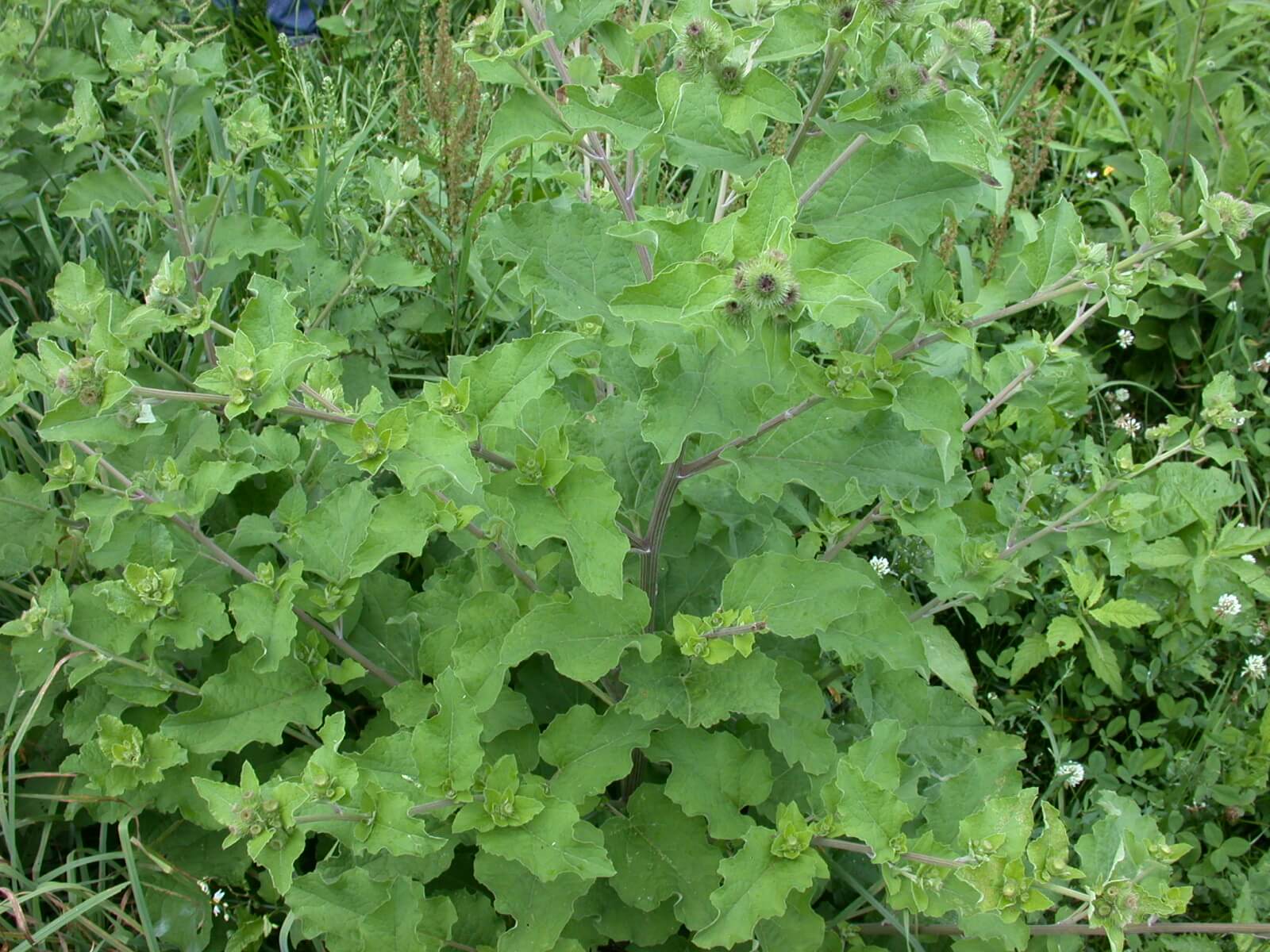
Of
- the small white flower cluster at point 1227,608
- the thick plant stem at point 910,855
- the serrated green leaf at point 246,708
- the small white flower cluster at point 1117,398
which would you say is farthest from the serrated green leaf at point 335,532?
the small white flower cluster at point 1117,398

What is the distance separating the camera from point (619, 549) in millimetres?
1734

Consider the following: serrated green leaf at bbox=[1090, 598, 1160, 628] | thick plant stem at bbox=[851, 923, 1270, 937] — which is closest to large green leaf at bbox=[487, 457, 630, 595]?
thick plant stem at bbox=[851, 923, 1270, 937]

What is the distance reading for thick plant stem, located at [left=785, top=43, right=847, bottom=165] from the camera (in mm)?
1686

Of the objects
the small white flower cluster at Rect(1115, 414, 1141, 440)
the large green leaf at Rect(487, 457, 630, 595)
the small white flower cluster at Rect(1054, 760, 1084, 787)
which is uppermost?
the large green leaf at Rect(487, 457, 630, 595)

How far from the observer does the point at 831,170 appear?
1851mm

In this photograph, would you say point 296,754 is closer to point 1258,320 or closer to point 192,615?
point 192,615

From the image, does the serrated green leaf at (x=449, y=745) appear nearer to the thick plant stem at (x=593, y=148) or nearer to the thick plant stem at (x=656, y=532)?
the thick plant stem at (x=656, y=532)

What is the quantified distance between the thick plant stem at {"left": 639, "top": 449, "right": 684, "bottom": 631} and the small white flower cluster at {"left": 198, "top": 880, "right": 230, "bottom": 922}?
3.73ft

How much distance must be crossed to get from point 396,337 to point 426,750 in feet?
6.33

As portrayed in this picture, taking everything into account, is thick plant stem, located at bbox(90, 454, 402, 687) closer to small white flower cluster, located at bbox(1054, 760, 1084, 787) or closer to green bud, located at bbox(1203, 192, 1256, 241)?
small white flower cluster, located at bbox(1054, 760, 1084, 787)

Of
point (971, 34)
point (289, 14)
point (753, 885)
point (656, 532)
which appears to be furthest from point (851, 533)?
point (289, 14)

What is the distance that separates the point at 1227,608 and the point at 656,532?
193cm

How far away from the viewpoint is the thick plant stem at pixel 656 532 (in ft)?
6.43

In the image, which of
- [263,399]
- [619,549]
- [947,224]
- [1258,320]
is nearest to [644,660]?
[619,549]
